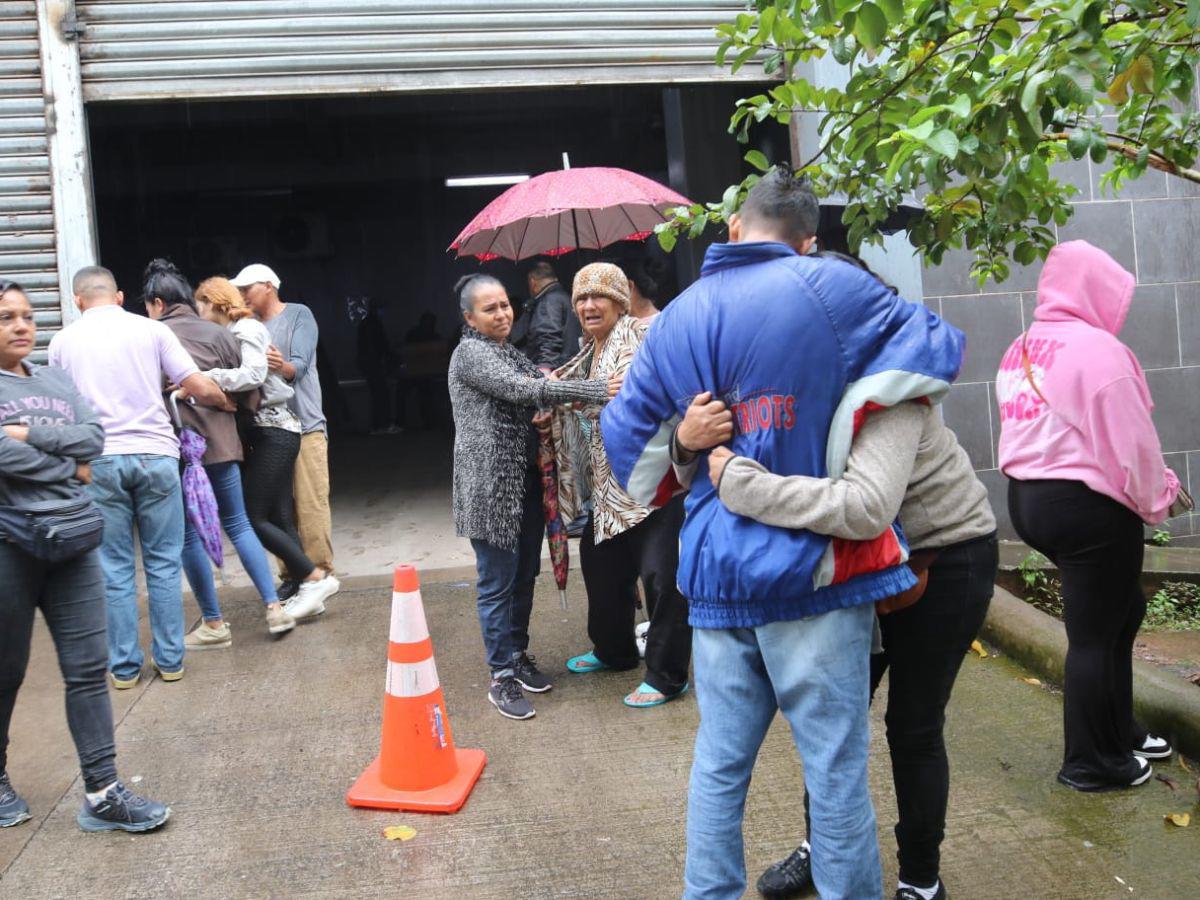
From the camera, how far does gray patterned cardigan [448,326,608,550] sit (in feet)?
14.4

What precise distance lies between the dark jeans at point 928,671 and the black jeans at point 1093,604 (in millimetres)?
772

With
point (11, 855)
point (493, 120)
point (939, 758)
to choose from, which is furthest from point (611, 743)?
point (493, 120)

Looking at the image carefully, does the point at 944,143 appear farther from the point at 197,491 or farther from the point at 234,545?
the point at 234,545

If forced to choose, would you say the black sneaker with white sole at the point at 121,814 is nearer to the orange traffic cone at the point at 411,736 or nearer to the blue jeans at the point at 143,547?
the orange traffic cone at the point at 411,736

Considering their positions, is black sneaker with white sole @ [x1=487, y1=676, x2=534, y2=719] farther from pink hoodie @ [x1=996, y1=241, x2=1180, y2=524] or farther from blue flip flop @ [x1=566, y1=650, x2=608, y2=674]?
pink hoodie @ [x1=996, y1=241, x2=1180, y2=524]

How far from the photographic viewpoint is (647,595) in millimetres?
4719

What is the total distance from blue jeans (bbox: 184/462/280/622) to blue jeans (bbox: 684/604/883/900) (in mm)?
3615

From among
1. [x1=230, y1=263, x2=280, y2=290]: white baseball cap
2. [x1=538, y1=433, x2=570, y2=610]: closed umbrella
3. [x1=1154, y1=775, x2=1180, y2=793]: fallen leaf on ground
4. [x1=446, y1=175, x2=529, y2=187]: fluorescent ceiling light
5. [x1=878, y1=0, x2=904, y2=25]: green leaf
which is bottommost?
[x1=1154, y1=775, x2=1180, y2=793]: fallen leaf on ground

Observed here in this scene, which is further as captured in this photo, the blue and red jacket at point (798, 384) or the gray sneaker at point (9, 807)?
the gray sneaker at point (9, 807)

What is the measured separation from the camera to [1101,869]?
3.18 m

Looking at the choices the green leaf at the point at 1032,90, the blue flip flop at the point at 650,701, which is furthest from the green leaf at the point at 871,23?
the blue flip flop at the point at 650,701

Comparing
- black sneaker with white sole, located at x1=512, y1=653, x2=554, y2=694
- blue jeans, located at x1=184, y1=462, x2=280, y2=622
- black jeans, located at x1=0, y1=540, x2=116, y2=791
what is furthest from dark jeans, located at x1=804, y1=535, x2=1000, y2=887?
blue jeans, located at x1=184, y1=462, x2=280, y2=622

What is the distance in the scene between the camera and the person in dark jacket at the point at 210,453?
5.46 metres

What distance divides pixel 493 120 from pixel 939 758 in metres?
17.2
